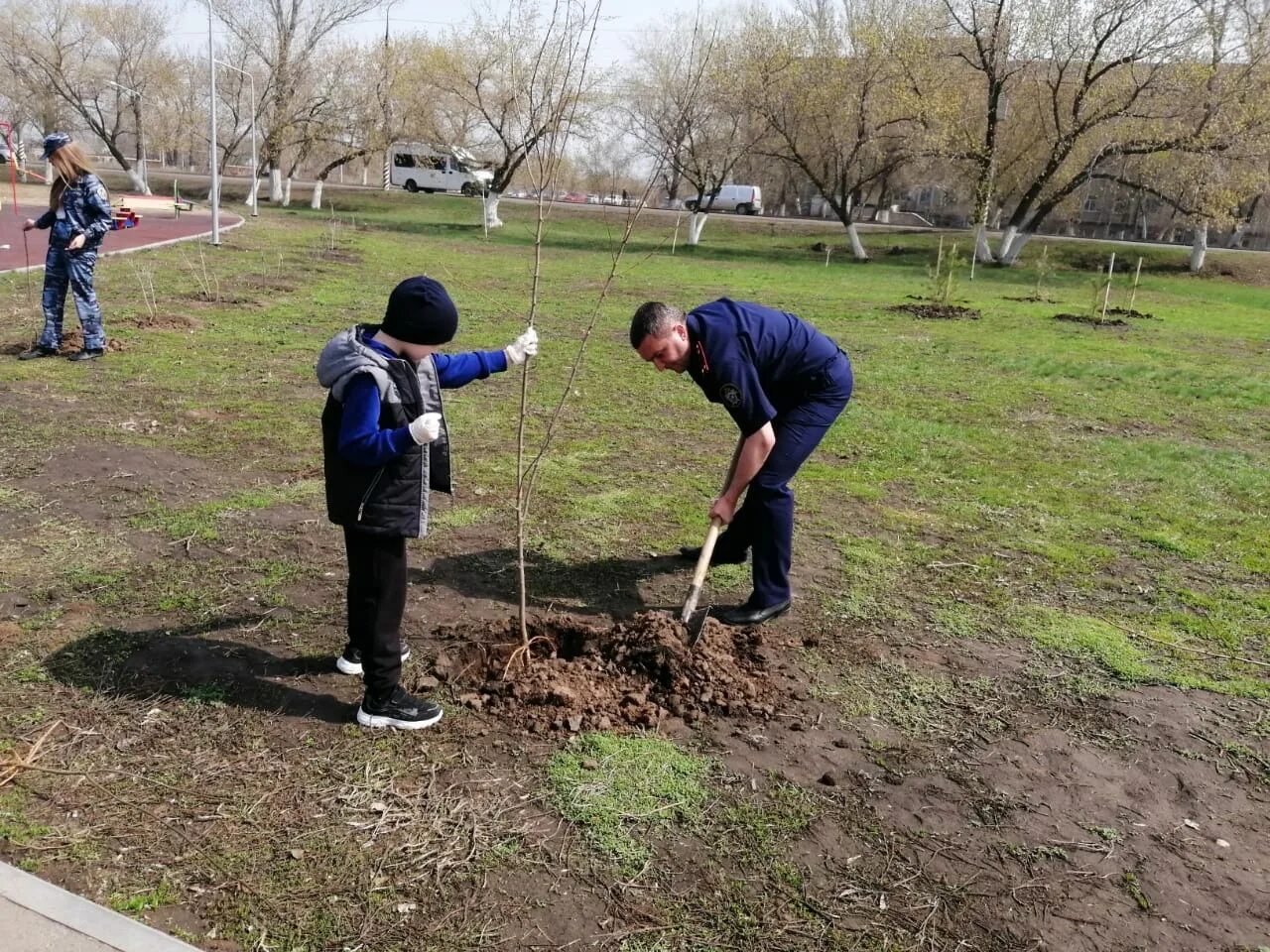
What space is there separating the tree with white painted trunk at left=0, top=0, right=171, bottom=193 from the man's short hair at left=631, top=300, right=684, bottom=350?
44.6 meters

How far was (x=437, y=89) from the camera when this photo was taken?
119ft

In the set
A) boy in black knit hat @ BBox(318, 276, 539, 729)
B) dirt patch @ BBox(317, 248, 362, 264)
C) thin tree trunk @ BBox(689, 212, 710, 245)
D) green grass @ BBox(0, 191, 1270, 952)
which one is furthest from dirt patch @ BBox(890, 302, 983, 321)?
thin tree trunk @ BBox(689, 212, 710, 245)

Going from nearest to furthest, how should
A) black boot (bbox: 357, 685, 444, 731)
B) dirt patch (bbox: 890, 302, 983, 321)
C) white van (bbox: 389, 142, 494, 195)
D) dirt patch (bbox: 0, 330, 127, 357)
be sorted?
black boot (bbox: 357, 685, 444, 731), dirt patch (bbox: 0, 330, 127, 357), dirt patch (bbox: 890, 302, 983, 321), white van (bbox: 389, 142, 494, 195)

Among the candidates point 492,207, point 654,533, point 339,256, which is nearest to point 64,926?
point 654,533

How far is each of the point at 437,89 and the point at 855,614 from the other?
36.7 m

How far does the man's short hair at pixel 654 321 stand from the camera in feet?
11.8

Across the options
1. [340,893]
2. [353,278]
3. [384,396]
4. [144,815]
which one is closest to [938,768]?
[340,893]

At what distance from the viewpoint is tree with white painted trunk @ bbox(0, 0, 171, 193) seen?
41.2m

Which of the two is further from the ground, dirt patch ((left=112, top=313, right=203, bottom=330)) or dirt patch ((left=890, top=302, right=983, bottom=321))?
dirt patch ((left=890, top=302, right=983, bottom=321))

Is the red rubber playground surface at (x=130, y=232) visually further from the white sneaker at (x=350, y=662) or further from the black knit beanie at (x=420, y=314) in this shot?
the black knit beanie at (x=420, y=314)

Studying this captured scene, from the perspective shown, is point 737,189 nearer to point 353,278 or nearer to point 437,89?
point 437,89

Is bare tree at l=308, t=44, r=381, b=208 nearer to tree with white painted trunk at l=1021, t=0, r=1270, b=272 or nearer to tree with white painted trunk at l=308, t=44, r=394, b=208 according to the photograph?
tree with white painted trunk at l=308, t=44, r=394, b=208

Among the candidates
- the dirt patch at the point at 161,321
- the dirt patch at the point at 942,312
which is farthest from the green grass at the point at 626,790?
the dirt patch at the point at 942,312

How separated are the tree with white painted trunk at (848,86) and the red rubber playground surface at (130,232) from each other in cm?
1680
